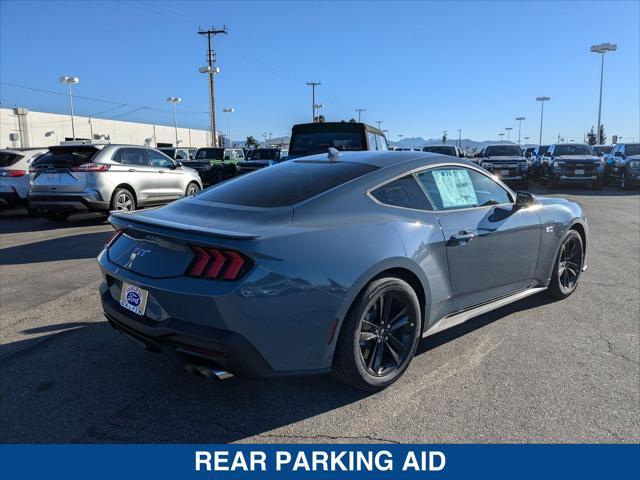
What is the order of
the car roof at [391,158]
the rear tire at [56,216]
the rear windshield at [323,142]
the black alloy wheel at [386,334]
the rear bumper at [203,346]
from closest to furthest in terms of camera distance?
the rear bumper at [203,346] → the black alloy wheel at [386,334] → the car roof at [391,158] → the rear windshield at [323,142] → the rear tire at [56,216]

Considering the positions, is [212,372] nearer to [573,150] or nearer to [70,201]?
[70,201]

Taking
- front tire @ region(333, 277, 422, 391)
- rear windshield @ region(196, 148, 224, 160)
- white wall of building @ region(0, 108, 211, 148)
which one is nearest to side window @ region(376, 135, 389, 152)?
front tire @ region(333, 277, 422, 391)

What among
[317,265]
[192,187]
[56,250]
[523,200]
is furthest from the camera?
[192,187]

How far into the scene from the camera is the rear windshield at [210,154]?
23062mm

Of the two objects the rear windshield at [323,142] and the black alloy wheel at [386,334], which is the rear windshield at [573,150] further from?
the black alloy wheel at [386,334]

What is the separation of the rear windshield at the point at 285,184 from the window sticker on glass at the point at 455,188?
61cm

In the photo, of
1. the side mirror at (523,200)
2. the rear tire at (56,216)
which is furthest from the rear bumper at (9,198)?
the side mirror at (523,200)

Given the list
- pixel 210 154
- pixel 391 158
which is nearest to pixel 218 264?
pixel 391 158

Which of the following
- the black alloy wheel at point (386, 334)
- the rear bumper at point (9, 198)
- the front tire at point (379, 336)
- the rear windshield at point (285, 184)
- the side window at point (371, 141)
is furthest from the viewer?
the rear bumper at point (9, 198)

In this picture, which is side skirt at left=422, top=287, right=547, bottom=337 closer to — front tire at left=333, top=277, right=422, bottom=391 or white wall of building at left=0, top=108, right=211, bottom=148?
front tire at left=333, top=277, right=422, bottom=391

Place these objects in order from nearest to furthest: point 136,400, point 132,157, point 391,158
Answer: point 136,400, point 391,158, point 132,157

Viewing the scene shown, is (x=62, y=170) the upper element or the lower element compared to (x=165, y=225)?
upper

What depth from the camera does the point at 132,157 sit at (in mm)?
11156

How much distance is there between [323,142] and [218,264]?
851 centimetres
